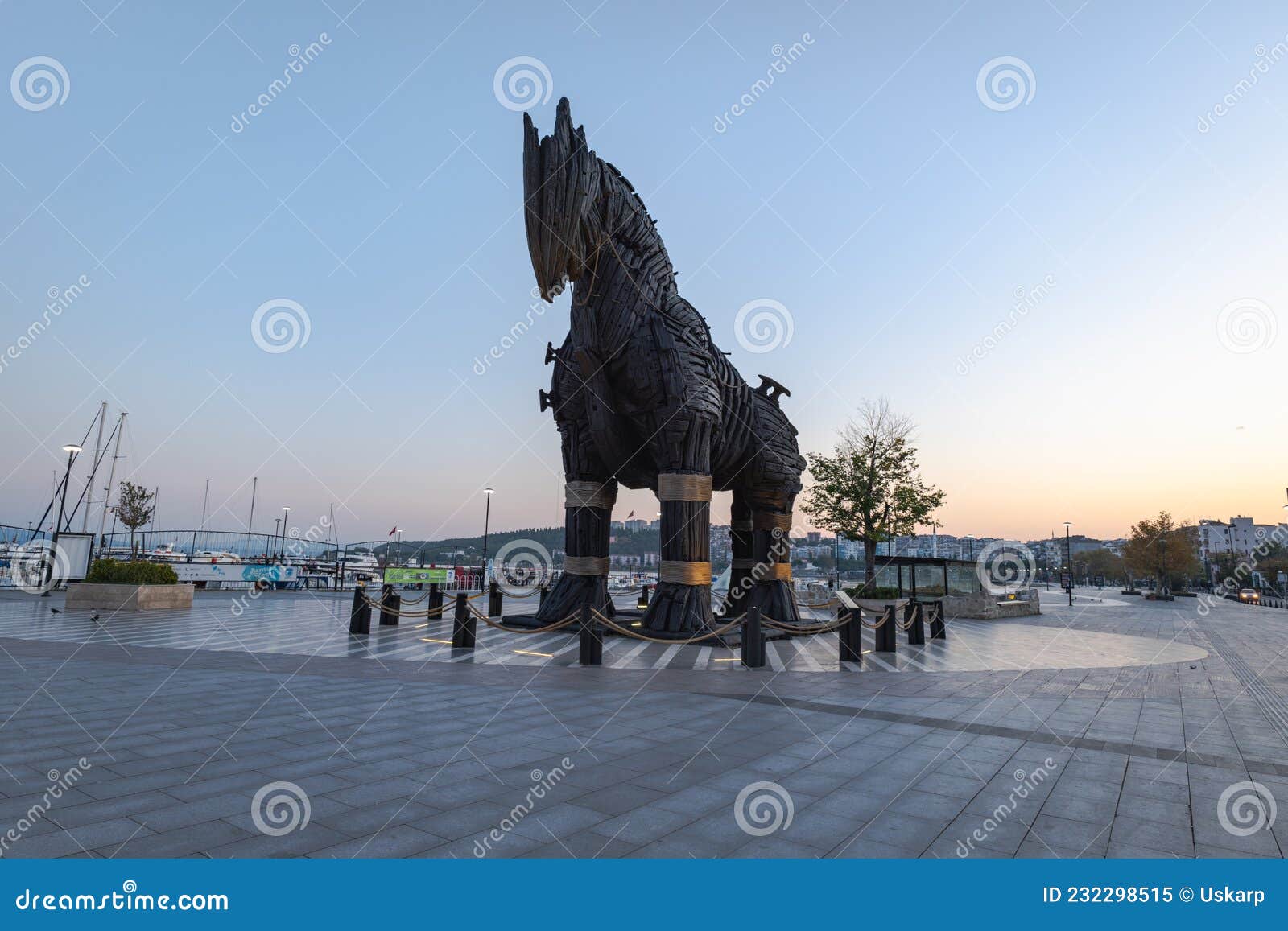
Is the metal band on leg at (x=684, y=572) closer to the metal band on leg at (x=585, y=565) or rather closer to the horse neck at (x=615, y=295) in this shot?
the metal band on leg at (x=585, y=565)

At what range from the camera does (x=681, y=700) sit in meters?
7.25

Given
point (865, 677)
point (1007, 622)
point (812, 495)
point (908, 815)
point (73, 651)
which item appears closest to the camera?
point (908, 815)

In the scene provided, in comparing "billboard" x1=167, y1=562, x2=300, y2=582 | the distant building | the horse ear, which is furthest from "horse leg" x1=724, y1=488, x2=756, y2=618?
the distant building

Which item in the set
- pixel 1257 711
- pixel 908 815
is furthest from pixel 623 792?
pixel 1257 711

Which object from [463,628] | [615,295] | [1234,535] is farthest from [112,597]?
[1234,535]

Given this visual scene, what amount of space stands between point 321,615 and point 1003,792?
17.6m

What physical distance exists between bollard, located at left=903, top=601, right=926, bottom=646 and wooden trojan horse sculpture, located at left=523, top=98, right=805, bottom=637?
7.64 feet

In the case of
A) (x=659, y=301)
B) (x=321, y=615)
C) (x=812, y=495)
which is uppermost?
(x=659, y=301)

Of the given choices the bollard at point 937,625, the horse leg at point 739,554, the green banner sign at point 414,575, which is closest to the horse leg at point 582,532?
the horse leg at point 739,554

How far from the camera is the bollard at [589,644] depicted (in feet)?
31.4

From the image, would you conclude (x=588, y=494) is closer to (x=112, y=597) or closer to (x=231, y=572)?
(x=112, y=597)

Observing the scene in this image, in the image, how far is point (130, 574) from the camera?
18.6 metres

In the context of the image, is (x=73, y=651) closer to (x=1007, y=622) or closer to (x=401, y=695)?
(x=401, y=695)

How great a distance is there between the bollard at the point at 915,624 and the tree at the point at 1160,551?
144 feet
